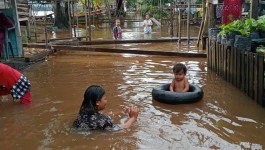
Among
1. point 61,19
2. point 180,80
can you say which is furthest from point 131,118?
point 61,19

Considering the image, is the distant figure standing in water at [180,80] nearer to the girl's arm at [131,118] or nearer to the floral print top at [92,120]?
the girl's arm at [131,118]

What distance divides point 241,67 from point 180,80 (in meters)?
1.44

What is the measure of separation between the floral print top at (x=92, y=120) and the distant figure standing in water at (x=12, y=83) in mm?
1832

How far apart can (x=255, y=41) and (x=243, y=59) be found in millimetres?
641

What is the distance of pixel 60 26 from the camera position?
92.6 ft

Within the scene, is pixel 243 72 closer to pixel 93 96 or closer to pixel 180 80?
pixel 180 80

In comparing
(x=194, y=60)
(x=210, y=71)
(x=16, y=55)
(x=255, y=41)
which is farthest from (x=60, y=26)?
(x=255, y=41)

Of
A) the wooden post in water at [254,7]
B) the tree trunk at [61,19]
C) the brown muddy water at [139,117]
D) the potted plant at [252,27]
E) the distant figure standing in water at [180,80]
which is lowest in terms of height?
the brown muddy water at [139,117]

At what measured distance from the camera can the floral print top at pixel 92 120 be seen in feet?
14.2

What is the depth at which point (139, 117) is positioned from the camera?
5262mm

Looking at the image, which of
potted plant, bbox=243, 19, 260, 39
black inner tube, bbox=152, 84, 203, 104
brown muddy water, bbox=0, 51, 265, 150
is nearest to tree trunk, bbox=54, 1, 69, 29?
brown muddy water, bbox=0, 51, 265, 150

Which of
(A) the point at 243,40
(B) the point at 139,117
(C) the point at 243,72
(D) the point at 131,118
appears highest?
(A) the point at 243,40


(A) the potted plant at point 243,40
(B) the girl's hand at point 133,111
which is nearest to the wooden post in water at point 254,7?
(A) the potted plant at point 243,40

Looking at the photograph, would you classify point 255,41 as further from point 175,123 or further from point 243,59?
point 175,123
